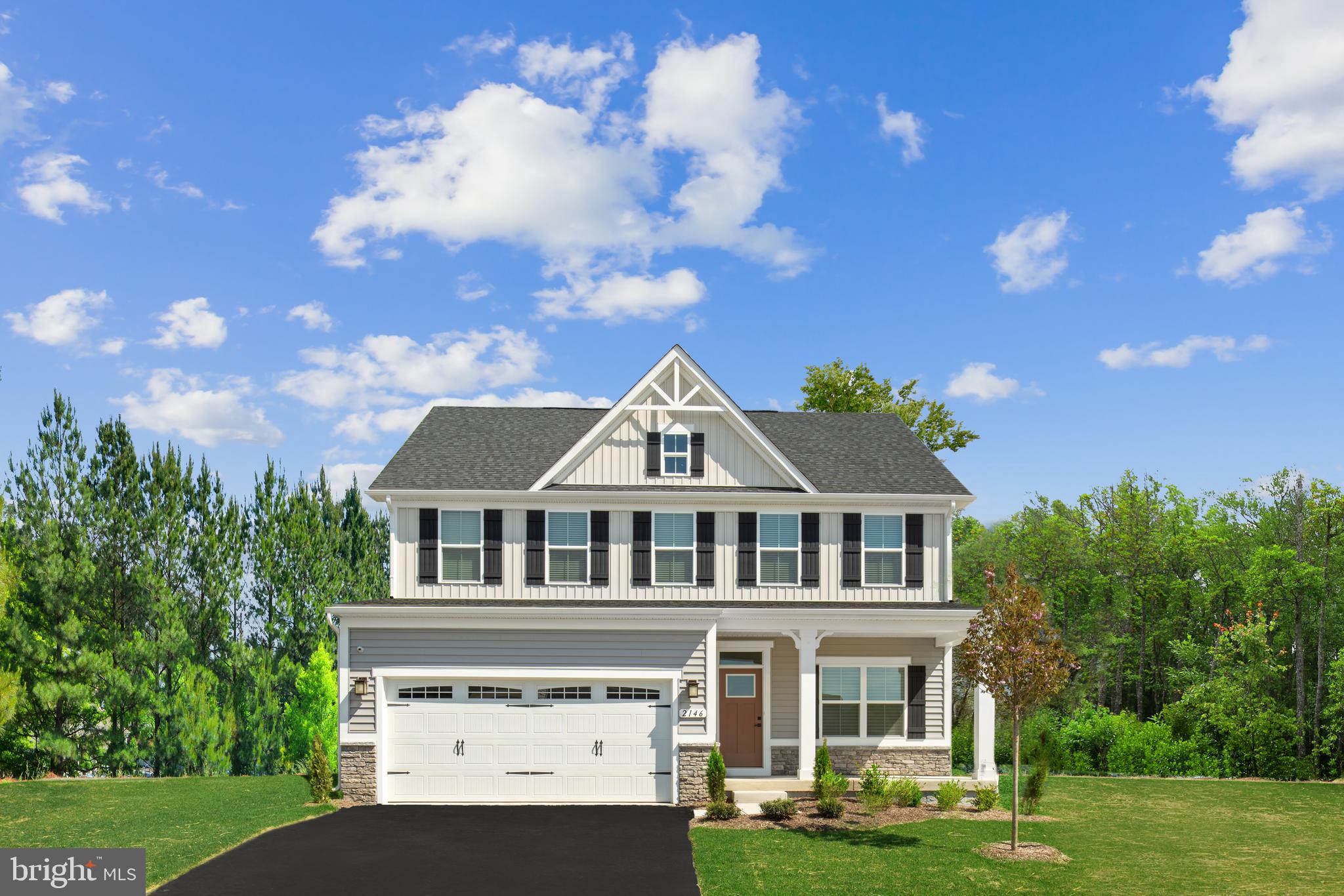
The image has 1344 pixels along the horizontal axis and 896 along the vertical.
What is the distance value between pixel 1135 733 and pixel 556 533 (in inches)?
722

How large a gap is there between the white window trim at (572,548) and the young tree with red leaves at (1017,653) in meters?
9.35

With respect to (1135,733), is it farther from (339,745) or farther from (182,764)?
(182,764)

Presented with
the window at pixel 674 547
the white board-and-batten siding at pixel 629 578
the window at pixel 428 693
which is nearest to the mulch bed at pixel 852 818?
the white board-and-batten siding at pixel 629 578

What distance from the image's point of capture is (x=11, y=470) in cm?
→ 2775

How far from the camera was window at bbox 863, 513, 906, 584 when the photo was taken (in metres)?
23.0

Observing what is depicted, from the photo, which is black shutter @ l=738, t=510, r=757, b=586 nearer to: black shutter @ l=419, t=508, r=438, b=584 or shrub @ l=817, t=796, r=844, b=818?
shrub @ l=817, t=796, r=844, b=818

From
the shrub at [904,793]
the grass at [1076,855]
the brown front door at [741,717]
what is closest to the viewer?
the grass at [1076,855]

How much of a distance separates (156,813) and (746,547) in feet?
42.6

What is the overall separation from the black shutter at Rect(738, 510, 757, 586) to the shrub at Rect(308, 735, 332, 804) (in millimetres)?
9443

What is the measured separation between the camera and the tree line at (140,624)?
2686cm

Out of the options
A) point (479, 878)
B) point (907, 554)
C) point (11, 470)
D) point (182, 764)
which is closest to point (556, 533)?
point (907, 554)

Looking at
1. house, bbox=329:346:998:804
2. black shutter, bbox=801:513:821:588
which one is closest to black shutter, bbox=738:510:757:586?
house, bbox=329:346:998:804

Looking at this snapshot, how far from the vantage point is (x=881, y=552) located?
23109 mm

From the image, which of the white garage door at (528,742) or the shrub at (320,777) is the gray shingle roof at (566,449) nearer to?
the white garage door at (528,742)
